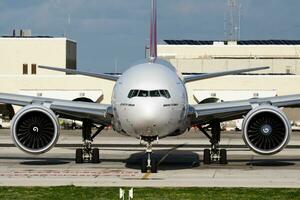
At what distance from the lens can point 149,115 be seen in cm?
2742

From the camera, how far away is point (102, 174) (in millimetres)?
28062

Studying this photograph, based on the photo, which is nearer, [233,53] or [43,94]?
[43,94]

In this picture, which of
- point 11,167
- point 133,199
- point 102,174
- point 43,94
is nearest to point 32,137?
point 11,167

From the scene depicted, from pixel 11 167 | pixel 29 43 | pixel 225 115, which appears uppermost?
pixel 29 43

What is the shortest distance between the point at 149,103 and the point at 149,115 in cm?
48

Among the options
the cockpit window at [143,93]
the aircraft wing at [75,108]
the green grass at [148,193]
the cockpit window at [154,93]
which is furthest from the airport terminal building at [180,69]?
the green grass at [148,193]

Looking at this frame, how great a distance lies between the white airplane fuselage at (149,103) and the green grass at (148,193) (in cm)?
509

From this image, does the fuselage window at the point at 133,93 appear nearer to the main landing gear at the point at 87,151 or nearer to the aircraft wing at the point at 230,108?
the aircraft wing at the point at 230,108

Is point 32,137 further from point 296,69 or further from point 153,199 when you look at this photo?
point 296,69

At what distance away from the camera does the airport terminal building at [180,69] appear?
80.9 m

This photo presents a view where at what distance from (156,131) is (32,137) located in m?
5.39

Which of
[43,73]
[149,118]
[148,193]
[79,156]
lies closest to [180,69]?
[43,73]

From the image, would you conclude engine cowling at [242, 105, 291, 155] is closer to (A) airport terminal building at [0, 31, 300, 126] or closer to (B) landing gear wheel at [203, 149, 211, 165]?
(B) landing gear wheel at [203, 149, 211, 165]

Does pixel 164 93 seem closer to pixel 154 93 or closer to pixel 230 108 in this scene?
pixel 154 93
